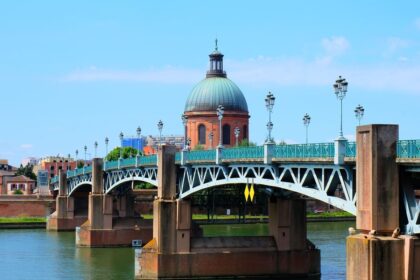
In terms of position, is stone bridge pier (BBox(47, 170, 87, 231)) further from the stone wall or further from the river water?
the stone wall

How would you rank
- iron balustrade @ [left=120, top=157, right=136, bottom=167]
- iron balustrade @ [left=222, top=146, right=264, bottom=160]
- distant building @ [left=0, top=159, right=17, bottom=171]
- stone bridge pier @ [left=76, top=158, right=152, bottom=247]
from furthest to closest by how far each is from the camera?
distant building @ [left=0, top=159, right=17, bottom=171] < stone bridge pier @ [left=76, top=158, right=152, bottom=247] < iron balustrade @ [left=120, top=157, right=136, bottom=167] < iron balustrade @ [left=222, top=146, right=264, bottom=160]

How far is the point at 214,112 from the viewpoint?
386 ft

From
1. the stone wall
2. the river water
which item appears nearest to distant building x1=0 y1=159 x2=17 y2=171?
the stone wall

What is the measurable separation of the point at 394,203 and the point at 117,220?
50067 millimetres

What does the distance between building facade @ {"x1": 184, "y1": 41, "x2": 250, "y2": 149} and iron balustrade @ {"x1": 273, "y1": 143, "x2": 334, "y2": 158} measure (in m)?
73.4

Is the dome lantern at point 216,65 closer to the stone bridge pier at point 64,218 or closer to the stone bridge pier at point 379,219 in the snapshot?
the stone bridge pier at point 64,218

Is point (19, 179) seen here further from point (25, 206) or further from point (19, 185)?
point (25, 206)

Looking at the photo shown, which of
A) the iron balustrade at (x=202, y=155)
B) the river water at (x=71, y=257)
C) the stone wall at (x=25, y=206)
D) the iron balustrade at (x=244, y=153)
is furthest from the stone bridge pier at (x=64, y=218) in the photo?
the iron balustrade at (x=244, y=153)

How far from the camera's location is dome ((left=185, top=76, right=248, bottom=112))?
118375 millimetres

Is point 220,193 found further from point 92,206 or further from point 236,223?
point 92,206

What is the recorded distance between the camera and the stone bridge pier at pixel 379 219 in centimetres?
3033

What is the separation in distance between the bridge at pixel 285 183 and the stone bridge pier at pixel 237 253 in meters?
0.06

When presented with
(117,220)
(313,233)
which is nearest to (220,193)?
(313,233)

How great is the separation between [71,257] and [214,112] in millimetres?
52867
